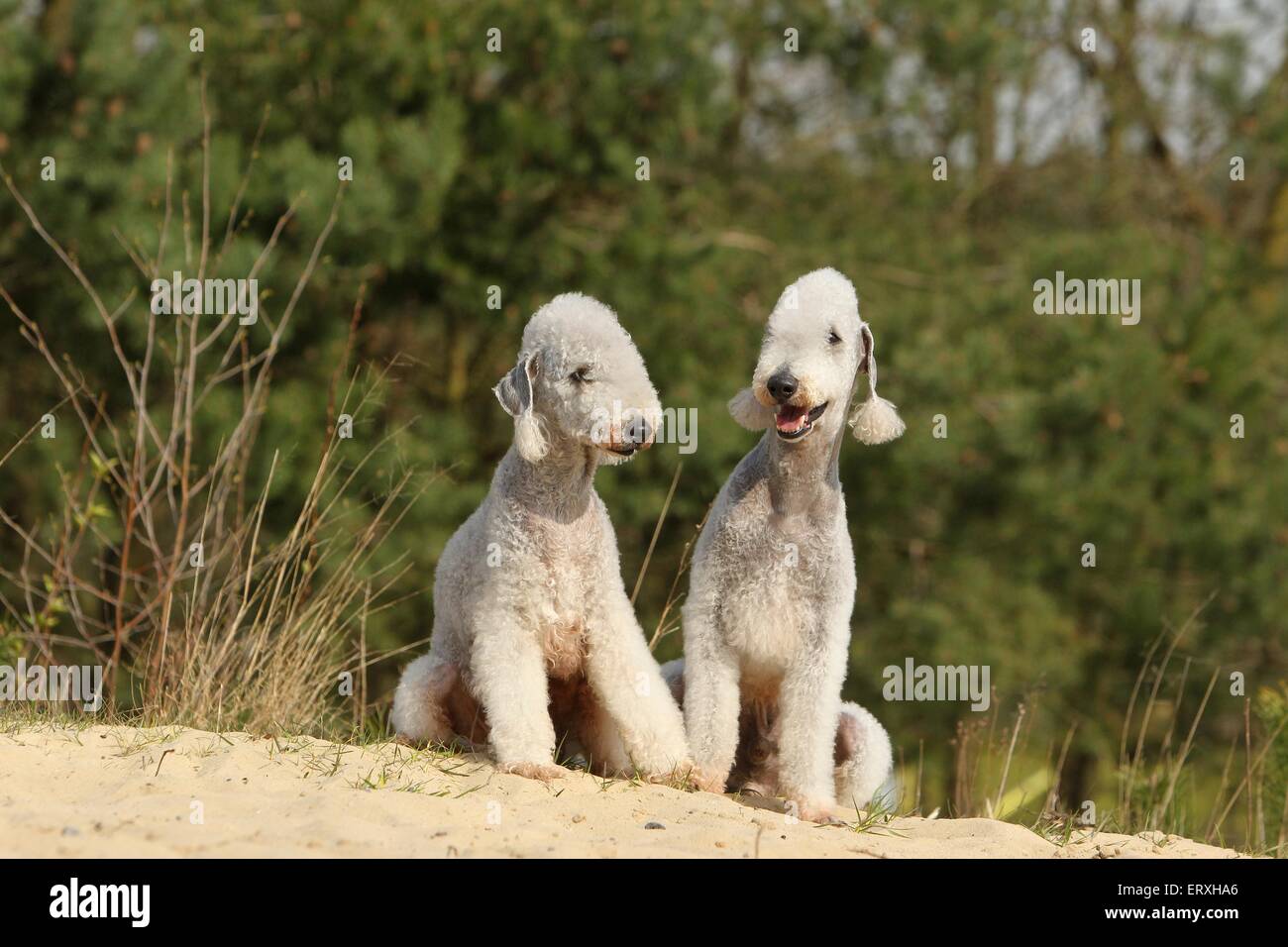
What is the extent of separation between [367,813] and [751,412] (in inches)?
70.5

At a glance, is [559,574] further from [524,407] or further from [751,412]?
[751,412]

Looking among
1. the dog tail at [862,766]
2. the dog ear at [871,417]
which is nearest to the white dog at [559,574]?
the dog tail at [862,766]

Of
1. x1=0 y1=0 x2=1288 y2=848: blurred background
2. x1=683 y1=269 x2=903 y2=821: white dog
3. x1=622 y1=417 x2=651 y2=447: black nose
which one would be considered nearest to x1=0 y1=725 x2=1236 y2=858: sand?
x1=683 y1=269 x2=903 y2=821: white dog

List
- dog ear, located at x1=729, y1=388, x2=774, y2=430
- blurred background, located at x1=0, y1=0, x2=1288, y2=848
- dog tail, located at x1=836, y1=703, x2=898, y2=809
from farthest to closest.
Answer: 1. blurred background, located at x1=0, y1=0, x2=1288, y2=848
2. dog tail, located at x1=836, y1=703, x2=898, y2=809
3. dog ear, located at x1=729, y1=388, x2=774, y2=430

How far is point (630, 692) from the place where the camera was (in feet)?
16.3

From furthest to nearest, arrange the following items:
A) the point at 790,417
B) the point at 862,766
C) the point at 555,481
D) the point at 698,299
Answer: the point at 698,299, the point at 862,766, the point at 555,481, the point at 790,417

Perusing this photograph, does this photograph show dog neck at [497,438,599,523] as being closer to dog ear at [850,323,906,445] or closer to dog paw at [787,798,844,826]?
dog ear at [850,323,906,445]

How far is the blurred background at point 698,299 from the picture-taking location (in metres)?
10.1

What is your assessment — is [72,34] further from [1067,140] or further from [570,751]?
[1067,140]

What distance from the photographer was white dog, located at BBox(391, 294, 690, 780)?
189 inches

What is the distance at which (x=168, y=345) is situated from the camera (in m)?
9.11

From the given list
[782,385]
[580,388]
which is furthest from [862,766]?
[580,388]

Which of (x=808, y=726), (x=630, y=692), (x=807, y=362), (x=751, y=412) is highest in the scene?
(x=807, y=362)

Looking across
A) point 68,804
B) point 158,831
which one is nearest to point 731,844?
point 158,831
